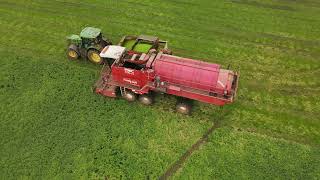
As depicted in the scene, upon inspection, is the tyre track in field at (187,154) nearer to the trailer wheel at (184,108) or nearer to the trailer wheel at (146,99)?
the trailer wheel at (184,108)

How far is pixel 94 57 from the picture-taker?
19078 mm

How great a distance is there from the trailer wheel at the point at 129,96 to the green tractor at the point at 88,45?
3.31m

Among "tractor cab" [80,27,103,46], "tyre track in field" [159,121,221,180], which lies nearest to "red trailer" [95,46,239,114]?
"tyre track in field" [159,121,221,180]

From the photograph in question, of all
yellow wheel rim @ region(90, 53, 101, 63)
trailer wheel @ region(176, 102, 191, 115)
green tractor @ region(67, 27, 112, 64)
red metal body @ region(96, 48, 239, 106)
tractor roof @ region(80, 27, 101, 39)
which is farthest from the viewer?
yellow wheel rim @ region(90, 53, 101, 63)

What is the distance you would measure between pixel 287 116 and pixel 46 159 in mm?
11778

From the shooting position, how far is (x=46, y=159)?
14508mm

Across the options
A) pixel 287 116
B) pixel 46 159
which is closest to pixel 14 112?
pixel 46 159

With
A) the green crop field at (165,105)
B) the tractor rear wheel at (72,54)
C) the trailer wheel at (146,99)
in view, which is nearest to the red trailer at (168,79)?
the trailer wheel at (146,99)

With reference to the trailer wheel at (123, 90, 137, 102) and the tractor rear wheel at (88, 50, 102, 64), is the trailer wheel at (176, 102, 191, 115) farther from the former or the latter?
the tractor rear wheel at (88, 50, 102, 64)

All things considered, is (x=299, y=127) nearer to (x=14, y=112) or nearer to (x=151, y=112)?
(x=151, y=112)

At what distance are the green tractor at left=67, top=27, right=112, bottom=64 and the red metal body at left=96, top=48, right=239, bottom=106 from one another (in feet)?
8.81

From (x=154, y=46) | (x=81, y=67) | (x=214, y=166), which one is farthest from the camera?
(x=81, y=67)

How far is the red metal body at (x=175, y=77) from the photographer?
15352mm

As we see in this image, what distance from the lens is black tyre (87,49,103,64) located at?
1872cm
